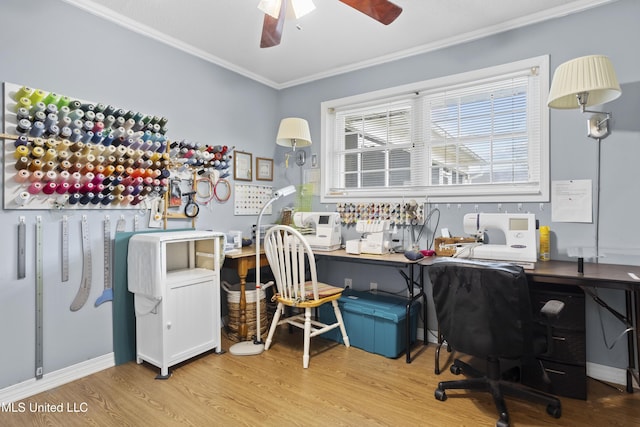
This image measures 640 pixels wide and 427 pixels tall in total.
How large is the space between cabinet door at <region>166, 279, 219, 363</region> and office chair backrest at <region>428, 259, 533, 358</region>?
1.70 metres

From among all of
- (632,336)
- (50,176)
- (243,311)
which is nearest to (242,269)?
(243,311)

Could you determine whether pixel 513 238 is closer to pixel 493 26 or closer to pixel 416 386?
pixel 416 386

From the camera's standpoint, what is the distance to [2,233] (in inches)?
81.1

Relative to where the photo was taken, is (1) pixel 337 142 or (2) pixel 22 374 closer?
(2) pixel 22 374

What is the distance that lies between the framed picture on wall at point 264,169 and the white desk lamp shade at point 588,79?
2.59m

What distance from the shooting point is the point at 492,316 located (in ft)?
5.78

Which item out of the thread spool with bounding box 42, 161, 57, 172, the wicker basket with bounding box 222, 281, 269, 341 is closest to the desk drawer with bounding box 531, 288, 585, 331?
the wicker basket with bounding box 222, 281, 269, 341

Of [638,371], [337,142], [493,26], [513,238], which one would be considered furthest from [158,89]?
[638,371]

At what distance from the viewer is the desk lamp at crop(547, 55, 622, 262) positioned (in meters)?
1.98

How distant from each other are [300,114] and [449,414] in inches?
120

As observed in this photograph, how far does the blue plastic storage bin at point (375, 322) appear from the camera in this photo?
265 centimetres

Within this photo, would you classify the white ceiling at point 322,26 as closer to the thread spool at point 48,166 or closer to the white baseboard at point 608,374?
the thread spool at point 48,166

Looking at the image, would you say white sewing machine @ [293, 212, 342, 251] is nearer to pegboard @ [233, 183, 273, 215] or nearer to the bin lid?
the bin lid

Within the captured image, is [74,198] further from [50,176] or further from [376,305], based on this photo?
[376,305]
